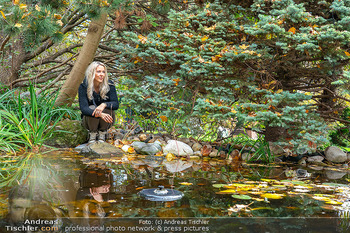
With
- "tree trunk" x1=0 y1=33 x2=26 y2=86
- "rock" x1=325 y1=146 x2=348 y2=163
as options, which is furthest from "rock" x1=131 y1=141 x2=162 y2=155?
"tree trunk" x1=0 y1=33 x2=26 y2=86

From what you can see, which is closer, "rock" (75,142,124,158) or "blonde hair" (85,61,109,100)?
"rock" (75,142,124,158)

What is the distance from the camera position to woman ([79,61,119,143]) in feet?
12.9

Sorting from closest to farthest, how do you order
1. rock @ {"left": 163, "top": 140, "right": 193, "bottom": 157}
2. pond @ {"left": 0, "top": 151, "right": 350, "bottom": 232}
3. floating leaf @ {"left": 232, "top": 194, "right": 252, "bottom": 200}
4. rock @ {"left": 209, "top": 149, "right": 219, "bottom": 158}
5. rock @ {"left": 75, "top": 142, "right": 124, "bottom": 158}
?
pond @ {"left": 0, "top": 151, "right": 350, "bottom": 232} < floating leaf @ {"left": 232, "top": 194, "right": 252, "bottom": 200} < rock @ {"left": 75, "top": 142, "right": 124, "bottom": 158} < rock @ {"left": 163, "top": 140, "right": 193, "bottom": 157} < rock @ {"left": 209, "top": 149, "right": 219, "bottom": 158}

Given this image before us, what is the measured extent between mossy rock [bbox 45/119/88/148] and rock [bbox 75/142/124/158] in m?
0.61

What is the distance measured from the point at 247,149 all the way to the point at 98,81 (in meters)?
2.42

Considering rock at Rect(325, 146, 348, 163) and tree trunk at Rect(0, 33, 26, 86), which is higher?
tree trunk at Rect(0, 33, 26, 86)

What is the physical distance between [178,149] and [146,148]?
47cm

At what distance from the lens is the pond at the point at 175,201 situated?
1449 mm

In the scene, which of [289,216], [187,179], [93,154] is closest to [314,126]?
[187,179]

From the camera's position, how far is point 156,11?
19.3 feet

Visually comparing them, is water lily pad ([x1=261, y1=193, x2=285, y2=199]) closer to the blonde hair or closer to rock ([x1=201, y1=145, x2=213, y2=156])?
rock ([x1=201, y1=145, x2=213, y2=156])

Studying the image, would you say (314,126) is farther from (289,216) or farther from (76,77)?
(76,77)

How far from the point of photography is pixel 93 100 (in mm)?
4113

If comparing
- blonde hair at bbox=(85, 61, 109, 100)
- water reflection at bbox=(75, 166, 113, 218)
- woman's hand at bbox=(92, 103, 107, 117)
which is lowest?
water reflection at bbox=(75, 166, 113, 218)
